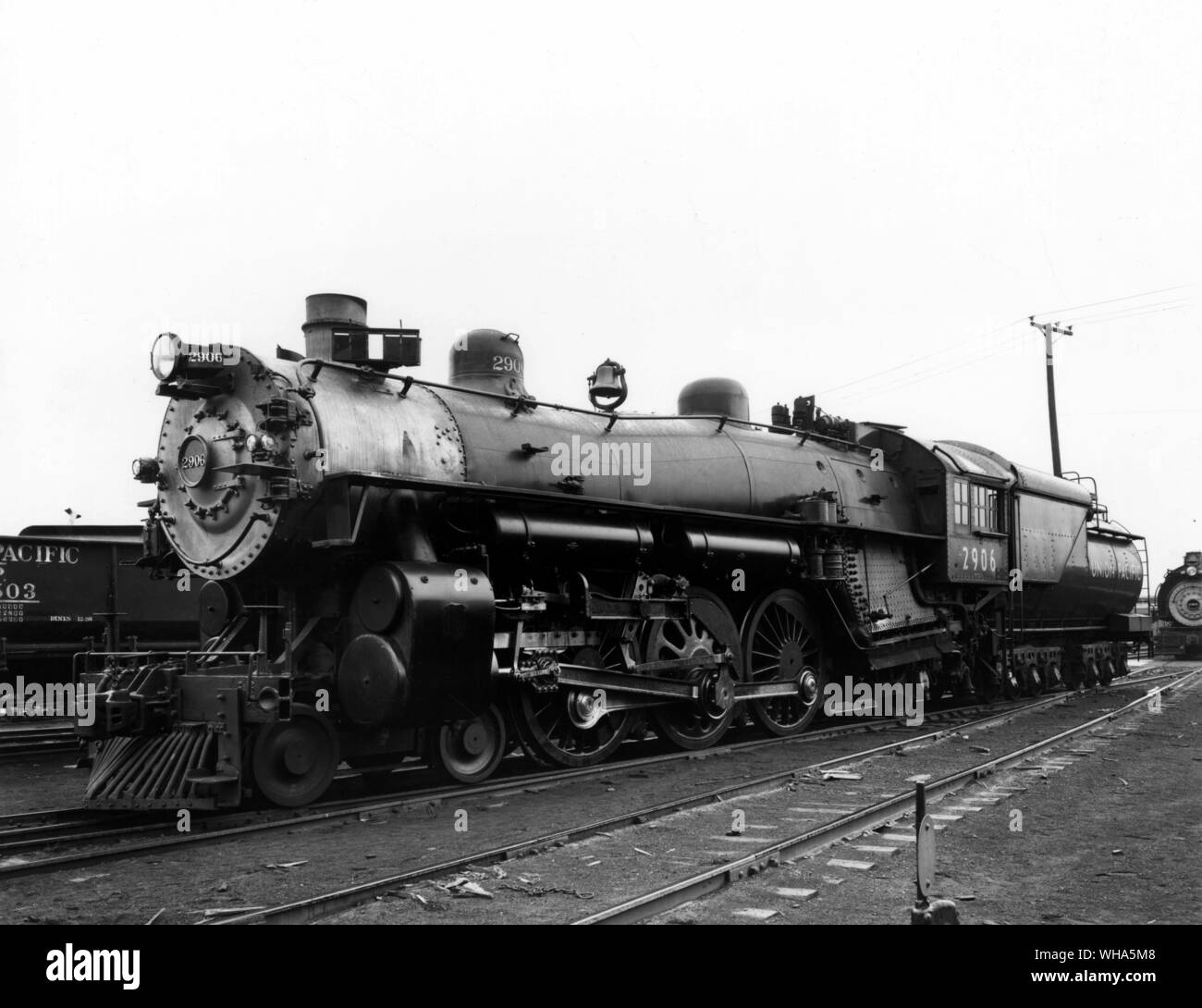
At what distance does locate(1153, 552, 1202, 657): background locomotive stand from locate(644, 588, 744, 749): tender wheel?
25.4 metres

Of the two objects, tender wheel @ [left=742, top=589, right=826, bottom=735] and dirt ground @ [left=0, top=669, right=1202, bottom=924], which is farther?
tender wheel @ [left=742, top=589, right=826, bottom=735]

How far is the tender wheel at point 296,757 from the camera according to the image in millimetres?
6902

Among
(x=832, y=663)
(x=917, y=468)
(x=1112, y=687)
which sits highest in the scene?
(x=917, y=468)

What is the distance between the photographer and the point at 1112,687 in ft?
62.7

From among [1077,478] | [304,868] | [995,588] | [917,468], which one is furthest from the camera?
[1077,478]

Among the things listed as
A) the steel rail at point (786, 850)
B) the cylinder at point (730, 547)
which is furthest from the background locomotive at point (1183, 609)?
the steel rail at point (786, 850)

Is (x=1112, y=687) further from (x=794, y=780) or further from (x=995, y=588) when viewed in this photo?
(x=794, y=780)

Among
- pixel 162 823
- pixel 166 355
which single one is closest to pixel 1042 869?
pixel 162 823

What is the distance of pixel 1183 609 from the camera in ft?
103

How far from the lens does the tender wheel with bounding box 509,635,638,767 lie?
8.52 meters

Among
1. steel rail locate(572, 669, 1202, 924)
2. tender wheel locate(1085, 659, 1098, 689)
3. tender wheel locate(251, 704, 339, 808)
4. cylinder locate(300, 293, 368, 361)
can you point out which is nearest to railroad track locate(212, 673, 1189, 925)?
steel rail locate(572, 669, 1202, 924)

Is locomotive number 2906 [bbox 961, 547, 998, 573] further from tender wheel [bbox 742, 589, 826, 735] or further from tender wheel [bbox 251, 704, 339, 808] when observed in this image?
tender wheel [bbox 251, 704, 339, 808]
